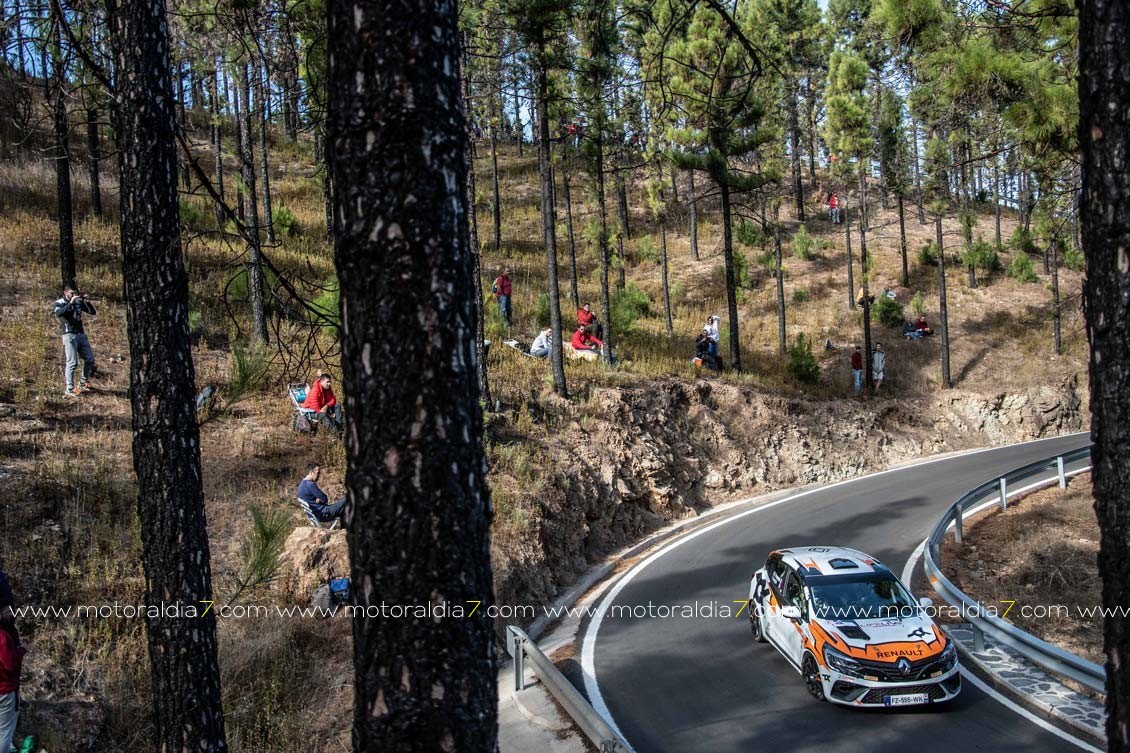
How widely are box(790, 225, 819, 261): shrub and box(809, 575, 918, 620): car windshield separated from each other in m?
39.1

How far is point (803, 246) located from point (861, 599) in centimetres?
3946

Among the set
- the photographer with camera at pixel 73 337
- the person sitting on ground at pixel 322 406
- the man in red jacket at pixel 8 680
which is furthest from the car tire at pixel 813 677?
the photographer with camera at pixel 73 337

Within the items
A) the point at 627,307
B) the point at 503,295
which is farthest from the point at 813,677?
the point at 627,307

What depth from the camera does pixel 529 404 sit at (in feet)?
65.3

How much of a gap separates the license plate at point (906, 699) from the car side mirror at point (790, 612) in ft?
5.24

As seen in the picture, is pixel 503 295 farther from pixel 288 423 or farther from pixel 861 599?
pixel 861 599

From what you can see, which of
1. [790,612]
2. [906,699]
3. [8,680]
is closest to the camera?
[8,680]

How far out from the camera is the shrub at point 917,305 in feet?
122

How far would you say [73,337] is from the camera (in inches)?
595

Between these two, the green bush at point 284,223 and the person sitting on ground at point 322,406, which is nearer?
the person sitting on ground at point 322,406

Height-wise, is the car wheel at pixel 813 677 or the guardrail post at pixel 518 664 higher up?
the guardrail post at pixel 518 664

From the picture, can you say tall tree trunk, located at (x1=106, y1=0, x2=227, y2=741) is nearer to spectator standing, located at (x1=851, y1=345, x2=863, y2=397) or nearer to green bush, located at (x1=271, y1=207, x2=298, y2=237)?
green bush, located at (x1=271, y1=207, x2=298, y2=237)

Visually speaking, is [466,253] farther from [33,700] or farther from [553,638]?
[553,638]

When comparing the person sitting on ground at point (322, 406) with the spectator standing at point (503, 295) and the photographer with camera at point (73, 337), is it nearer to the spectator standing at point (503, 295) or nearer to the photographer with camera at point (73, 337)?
the photographer with camera at point (73, 337)
